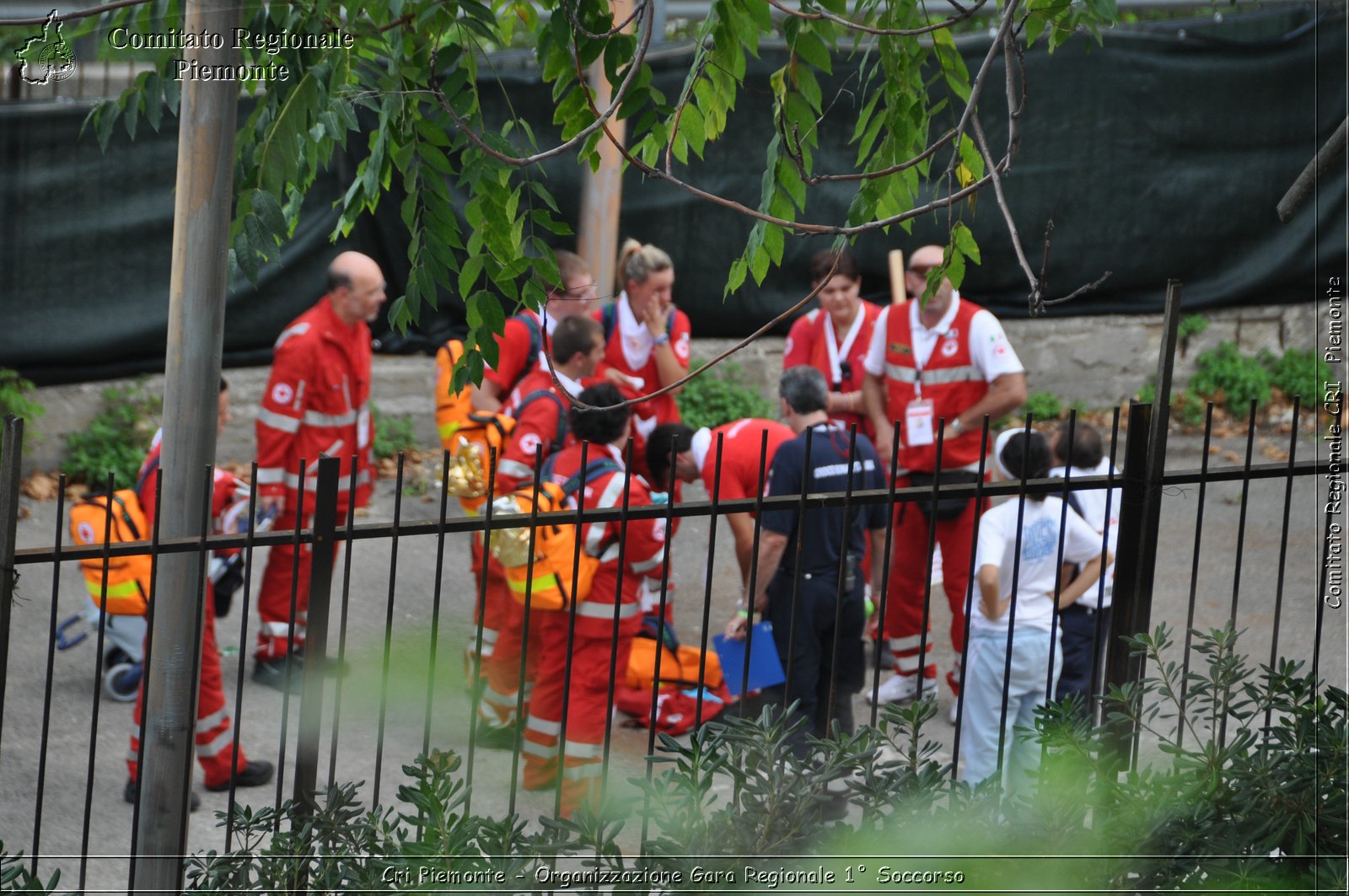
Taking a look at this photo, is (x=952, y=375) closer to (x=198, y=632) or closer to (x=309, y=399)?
(x=309, y=399)

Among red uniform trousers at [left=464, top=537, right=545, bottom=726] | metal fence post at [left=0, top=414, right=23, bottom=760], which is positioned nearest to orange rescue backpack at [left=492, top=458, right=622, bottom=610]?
red uniform trousers at [left=464, top=537, right=545, bottom=726]

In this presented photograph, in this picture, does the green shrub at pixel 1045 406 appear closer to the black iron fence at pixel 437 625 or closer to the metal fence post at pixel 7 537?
the black iron fence at pixel 437 625

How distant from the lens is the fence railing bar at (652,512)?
3.11m

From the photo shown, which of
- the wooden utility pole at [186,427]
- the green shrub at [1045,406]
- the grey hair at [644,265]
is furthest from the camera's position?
the green shrub at [1045,406]

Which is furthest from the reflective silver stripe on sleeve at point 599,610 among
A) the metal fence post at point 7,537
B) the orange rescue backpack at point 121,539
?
the metal fence post at point 7,537

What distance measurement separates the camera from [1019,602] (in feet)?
15.7

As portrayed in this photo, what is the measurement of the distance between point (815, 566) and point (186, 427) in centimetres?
250

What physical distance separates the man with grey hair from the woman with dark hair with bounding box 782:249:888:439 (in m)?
1.43

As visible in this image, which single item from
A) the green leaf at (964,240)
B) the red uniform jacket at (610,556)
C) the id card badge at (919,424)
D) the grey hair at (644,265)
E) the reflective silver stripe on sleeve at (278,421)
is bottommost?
the red uniform jacket at (610,556)

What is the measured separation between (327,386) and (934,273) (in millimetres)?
3268

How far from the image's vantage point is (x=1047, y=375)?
10.1 metres

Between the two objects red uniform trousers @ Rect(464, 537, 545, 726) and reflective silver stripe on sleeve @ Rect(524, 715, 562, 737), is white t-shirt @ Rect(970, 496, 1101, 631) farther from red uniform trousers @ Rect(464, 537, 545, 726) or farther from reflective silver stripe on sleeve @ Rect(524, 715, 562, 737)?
red uniform trousers @ Rect(464, 537, 545, 726)

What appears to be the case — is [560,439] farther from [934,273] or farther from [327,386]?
[934,273]

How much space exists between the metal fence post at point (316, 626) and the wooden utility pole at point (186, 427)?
24 cm
